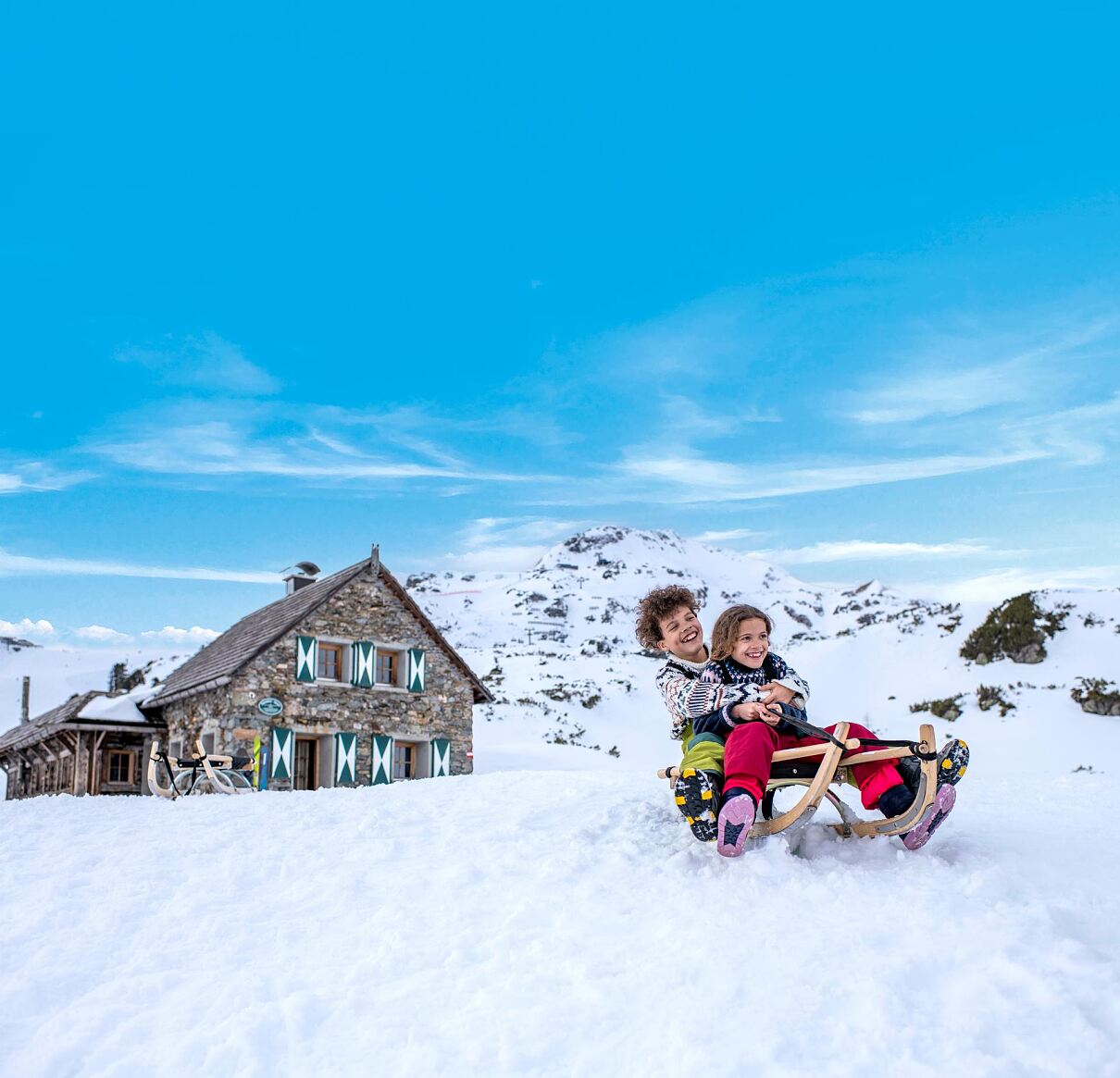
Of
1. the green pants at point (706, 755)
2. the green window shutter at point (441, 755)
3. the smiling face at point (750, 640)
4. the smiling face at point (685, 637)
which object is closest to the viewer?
the green pants at point (706, 755)

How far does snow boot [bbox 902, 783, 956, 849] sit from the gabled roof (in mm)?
16451

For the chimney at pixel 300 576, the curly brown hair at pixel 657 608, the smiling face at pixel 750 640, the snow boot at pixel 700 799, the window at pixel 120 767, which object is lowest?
the window at pixel 120 767

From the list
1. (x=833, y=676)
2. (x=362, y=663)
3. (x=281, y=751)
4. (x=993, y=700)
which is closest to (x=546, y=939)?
(x=281, y=751)

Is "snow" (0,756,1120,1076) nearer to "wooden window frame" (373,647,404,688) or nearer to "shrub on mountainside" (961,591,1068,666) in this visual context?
"wooden window frame" (373,647,404,688)

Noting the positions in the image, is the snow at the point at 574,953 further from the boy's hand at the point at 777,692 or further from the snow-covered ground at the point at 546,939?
the boy's hand at the point at 777,692

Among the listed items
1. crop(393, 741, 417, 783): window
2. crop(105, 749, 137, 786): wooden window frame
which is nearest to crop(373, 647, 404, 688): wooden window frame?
crop(393, 741, 417, 783): window

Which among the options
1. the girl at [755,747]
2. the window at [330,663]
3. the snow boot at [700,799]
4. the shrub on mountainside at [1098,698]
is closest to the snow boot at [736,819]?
the girl at [755,747]

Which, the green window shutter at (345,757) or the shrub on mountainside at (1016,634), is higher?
the shrub on mountainside at (1016,634)

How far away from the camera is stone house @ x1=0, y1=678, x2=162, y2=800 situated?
23.5 meters

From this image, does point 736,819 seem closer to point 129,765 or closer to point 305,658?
point 305,658

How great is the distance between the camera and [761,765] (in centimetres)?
602

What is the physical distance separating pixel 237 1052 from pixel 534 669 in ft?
129

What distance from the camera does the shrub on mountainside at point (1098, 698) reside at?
25.7m

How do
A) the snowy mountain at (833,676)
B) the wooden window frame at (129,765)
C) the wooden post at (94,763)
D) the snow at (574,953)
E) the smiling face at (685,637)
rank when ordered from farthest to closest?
the snowy mountain at (833,676)
the wooden window frame at (129,765)
the wooden post at (94,763)
the smiling face at (685,637)
the snow at (574,953)
